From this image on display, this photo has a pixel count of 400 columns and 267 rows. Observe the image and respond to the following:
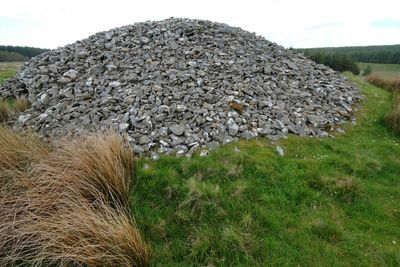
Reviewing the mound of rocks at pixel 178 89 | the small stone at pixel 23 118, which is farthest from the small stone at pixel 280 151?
the small stone at pixel 23 118

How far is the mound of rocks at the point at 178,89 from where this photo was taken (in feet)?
27.5

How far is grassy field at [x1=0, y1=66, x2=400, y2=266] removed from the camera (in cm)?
482

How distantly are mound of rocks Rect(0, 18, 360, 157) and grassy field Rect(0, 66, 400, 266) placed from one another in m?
1.02

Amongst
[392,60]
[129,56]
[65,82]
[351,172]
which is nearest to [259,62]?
[129,56]

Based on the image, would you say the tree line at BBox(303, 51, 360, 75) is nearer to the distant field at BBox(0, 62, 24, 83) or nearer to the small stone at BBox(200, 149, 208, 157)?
the distant field at BBox(0, 62, 24, 83)

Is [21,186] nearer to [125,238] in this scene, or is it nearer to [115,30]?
[125,238]

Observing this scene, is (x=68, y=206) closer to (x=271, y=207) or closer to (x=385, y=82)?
(x=271, y=207)

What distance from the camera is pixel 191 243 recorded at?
4.93m

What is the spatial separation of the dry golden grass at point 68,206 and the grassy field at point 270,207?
531 mm

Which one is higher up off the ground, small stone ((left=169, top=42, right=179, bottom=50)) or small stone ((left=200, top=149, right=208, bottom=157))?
small stone ((left=169, top=42, right=179, bottom=50))

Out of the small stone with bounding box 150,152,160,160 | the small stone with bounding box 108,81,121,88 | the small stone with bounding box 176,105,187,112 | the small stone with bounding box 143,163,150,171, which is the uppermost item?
the small stone with bounding box 108,81,121,88

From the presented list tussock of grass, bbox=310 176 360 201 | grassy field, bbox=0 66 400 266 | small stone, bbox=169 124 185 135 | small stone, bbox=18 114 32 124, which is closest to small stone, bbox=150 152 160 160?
grassy field, bbox=0 66 400 266

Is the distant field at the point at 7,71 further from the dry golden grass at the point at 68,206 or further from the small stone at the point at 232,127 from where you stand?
the small stone at the point at 232,127

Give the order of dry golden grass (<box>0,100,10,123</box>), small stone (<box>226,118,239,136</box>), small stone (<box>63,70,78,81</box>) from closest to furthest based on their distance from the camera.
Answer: small stone (<box>226,118,239,136</box>) → dry golden grass (<box>0,100,10,123</box>) → small stone (<box>63,70,78,81</box>)
